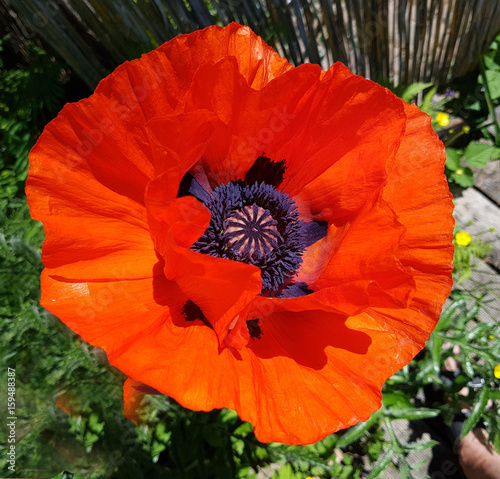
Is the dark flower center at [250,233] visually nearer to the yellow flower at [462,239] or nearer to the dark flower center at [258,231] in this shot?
the dark flower center at [258,231]

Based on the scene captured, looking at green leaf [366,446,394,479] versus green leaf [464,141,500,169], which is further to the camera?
green leaf [464,141,500,169]

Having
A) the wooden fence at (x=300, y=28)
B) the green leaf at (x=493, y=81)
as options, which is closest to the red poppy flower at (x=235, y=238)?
the wooden fence at (x=300, y=28)

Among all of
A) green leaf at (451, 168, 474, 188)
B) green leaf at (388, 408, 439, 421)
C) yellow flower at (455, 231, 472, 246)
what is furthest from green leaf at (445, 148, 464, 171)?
green leaf at (388, 408, 439, 421)

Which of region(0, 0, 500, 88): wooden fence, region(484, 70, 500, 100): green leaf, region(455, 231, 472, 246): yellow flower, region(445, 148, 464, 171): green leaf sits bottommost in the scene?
region(445, 148, 464, 171): green leaf

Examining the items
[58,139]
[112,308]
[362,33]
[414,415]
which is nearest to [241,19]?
[362,33]

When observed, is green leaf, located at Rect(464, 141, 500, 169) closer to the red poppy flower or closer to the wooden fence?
the wooden fence

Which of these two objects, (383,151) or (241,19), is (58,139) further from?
(241,19)
